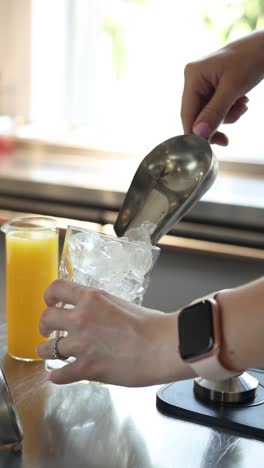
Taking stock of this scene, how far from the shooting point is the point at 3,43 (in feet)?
7.72

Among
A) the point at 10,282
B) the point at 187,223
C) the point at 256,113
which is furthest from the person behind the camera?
the point at 256,113

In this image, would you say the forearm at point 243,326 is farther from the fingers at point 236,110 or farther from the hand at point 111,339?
the fingers at point 236,110

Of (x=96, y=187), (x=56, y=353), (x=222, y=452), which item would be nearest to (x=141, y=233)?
(x=56, y=353)

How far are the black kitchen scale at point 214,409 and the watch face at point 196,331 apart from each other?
5.3 inches

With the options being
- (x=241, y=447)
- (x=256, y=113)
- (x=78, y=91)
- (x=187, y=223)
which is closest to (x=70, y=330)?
(x=241, y=447)

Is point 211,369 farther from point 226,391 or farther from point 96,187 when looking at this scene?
point 96,187

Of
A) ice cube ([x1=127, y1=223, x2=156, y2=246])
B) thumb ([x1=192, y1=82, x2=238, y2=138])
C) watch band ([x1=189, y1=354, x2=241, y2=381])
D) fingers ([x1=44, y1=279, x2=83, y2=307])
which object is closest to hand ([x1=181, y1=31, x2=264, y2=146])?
thumb ([x1=192, y1=82, x2=238, y2=138])

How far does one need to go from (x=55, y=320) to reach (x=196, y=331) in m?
0.17

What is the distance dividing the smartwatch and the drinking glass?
16 centimetres

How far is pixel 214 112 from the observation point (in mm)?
1220

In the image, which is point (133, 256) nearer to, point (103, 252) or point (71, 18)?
point (103, 252)

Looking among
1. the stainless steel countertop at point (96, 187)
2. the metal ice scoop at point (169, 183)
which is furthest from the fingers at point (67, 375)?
the stainless steel countertop at point (96, 187)

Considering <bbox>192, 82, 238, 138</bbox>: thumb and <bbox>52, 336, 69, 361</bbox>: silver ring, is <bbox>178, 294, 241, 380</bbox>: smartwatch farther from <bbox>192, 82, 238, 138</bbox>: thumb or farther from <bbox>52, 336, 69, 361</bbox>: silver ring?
<bbox>192, 82, 238, 138</bbox>: thumb

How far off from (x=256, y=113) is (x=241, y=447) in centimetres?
141
